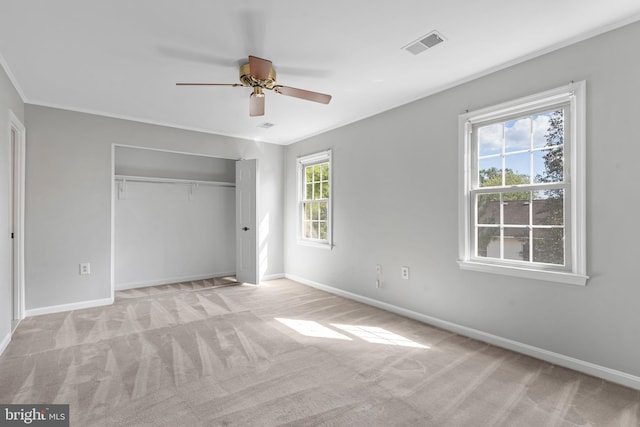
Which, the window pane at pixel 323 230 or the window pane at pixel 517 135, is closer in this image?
the window pane at pixel 517 135

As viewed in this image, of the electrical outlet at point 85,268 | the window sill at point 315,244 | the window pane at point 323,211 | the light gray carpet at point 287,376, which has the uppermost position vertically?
the window pane at point 323,211

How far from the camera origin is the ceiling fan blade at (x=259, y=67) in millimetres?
2643

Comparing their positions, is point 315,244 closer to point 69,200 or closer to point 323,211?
point 323,211

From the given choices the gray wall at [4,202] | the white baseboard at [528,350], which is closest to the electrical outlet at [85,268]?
the gray wall at [4,202]

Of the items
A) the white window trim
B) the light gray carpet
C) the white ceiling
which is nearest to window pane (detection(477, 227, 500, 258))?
the light gray carpet

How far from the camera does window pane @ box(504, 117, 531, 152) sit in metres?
2.92

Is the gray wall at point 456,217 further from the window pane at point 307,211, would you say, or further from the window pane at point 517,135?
the window pane at point 307,211

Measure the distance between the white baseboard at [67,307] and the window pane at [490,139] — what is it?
192 inches

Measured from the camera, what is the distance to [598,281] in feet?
7.98

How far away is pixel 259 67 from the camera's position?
272 centimetres

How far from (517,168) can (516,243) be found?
0.68 metres

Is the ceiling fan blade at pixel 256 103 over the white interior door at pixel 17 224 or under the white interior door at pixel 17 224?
over

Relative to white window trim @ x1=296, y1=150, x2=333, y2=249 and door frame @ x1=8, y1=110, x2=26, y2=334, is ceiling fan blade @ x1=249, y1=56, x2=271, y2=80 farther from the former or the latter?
door frame @ x1=8, y1=110, x2=26, y2=334

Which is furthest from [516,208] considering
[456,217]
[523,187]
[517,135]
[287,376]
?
[287,376]
